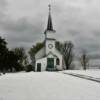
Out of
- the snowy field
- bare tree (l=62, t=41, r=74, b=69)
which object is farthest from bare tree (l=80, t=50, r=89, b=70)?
the snowy field

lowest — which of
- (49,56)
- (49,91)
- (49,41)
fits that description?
(49,91)

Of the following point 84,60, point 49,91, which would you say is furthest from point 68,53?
point 49,91

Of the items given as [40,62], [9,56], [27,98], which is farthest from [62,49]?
[27,98]

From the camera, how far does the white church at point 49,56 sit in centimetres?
3522

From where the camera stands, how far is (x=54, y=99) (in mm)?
5977

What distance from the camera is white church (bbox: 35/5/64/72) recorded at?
35.2 meters

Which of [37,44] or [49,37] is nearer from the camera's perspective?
[49,37]

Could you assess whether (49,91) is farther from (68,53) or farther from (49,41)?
(68,53)

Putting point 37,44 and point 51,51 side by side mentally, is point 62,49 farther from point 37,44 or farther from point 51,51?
point 51,51

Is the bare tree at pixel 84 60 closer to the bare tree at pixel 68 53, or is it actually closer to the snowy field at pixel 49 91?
the bare tree at pixel 68 53

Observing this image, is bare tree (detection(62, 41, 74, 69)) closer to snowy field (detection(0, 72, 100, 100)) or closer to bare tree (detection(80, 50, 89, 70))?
bare tree (detection(80, 50, 89, 70))

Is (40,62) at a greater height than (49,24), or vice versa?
(49,24)

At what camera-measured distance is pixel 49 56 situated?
3531 cm

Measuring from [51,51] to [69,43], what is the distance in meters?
15.2
